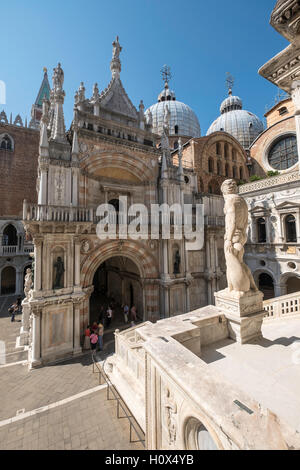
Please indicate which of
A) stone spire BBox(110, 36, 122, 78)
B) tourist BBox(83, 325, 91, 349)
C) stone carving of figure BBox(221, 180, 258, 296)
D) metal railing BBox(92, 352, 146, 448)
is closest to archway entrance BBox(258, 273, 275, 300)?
stone carving of figure BBox(221, 180, 258, 296)

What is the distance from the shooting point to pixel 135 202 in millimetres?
15164

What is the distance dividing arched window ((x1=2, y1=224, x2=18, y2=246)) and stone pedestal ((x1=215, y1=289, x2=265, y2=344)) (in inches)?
1046

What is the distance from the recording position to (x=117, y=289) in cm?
1884

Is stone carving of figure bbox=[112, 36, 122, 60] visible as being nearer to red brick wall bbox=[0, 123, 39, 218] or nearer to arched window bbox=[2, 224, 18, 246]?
red brick wall bbox=[0, 123, 39, 218]

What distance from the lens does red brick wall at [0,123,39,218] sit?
2411cm

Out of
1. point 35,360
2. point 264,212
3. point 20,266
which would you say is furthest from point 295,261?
point 20,266

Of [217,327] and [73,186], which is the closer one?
[217,327]

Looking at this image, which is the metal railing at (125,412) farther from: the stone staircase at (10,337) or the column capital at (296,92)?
the column capital at (296,92)

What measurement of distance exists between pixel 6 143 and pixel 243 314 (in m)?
31.0

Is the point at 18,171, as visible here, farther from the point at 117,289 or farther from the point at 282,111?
the point at 282,111

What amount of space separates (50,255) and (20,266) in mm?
16562

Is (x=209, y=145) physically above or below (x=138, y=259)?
above
